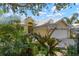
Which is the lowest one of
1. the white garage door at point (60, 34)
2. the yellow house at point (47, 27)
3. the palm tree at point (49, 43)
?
the palm tree at point (49, 43)

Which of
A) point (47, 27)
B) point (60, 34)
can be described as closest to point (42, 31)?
point (47, 27)

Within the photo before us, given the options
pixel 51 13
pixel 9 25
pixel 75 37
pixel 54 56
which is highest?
pixel 51 13

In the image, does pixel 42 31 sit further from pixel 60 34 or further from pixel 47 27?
pixel 60 34

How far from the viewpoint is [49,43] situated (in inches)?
49.1

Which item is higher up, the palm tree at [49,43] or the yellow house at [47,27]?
the yellow house at [47,27]

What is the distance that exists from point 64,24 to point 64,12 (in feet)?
0.35

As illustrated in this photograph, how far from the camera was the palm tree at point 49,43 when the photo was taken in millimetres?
1238

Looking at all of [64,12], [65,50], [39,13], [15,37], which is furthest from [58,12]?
[15,37]

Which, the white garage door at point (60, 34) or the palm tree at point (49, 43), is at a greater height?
the white garage door at point (60, 34)

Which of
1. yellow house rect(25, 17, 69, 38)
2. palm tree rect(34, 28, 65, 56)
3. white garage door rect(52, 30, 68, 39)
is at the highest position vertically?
yellow house rect(25, 17, 69, 38)

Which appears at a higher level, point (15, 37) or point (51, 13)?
point (51, 13)

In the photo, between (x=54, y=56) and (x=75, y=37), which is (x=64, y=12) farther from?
(x=54, y=56)

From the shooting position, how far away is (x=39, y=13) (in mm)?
1257

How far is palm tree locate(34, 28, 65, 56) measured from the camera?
1.24 metres
